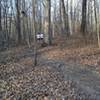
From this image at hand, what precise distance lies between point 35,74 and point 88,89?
3.76m

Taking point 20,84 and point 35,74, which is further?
point 35,74

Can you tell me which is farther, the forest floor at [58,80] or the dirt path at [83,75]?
the dirt path at [83,75]

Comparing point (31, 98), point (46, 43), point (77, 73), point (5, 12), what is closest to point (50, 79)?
point (77, 73)

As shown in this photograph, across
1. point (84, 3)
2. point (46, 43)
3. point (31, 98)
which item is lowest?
point (31, 98)

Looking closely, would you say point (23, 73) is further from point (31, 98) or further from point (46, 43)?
point (46, 43)

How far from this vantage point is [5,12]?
4169cm

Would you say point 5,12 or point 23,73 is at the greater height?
point 5,12

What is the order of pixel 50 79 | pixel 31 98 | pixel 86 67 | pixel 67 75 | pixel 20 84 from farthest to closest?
pixel 86 67
pixel 67 75
pixel 50 79
pixel 20 84
pixel 31 98

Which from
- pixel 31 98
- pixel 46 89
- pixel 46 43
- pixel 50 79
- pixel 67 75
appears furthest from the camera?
pixel 46 43

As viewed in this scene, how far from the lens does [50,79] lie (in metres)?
11.2

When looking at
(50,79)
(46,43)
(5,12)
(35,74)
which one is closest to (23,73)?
(35,74)

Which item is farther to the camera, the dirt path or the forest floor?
the dirt path

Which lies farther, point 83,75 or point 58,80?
point 83,75

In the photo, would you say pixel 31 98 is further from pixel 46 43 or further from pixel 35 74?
pixel 46 43
